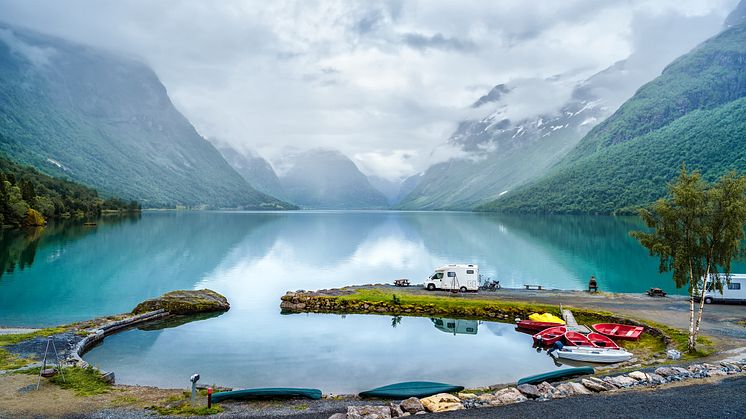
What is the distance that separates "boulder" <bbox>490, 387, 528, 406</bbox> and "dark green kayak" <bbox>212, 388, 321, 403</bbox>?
684 cm

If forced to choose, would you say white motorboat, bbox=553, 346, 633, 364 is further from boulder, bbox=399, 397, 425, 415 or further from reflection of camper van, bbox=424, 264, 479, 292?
reflection of camper van, bbox=424, 264, 479, 292

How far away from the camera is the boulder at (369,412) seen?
51.2 ft

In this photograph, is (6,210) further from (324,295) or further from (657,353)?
(657,353)

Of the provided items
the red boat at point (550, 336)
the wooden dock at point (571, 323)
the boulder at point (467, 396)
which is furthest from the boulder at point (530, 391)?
the wooden dock at point (571, 323)

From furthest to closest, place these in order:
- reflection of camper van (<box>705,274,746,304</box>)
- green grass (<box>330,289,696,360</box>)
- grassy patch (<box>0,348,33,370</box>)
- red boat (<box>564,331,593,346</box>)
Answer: reflection of camper van (<box>705,274,746,304</box>) < red boat (<box>564,331,593,346</box>) < green grass (<box>330,289,696,360</box>) < grassy patch (<box>0,348,33,370</box>)

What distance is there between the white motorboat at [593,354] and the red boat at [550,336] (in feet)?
7.28

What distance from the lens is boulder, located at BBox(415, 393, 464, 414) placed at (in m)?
16.4

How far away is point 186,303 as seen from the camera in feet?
131

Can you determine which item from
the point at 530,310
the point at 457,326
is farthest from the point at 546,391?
the point at 530,310

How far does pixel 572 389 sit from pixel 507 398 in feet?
8.38

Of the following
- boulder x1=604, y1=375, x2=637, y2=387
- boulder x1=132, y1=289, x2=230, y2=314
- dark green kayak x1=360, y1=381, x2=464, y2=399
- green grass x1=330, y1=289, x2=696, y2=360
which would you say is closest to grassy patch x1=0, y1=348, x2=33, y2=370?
boulder x1=132, y1=289, x2=230, y2=314

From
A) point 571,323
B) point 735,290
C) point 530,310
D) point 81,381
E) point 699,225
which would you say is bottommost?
point 81,381

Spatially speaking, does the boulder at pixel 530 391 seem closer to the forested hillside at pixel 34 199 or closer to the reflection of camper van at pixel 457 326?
the reflection of camper van at pixel 457 326

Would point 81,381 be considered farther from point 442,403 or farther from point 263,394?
point 442,403
